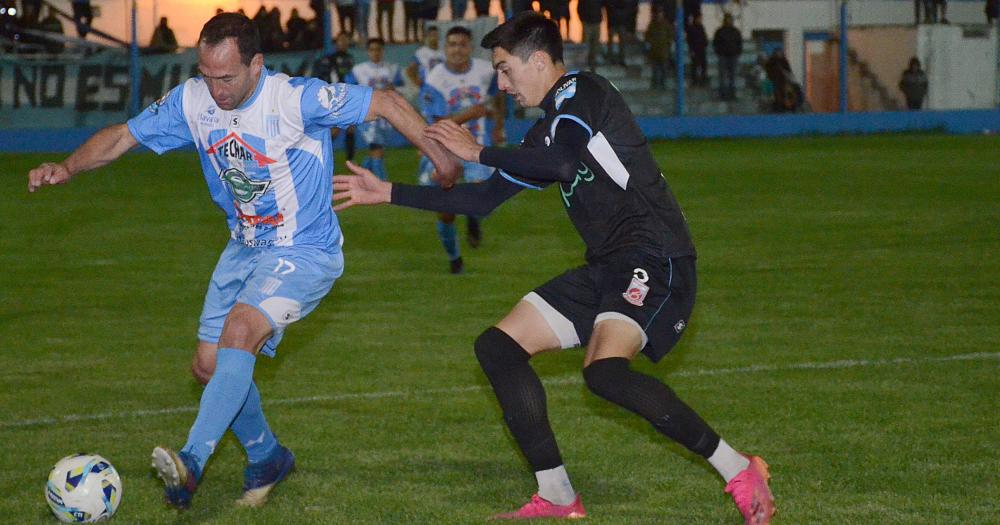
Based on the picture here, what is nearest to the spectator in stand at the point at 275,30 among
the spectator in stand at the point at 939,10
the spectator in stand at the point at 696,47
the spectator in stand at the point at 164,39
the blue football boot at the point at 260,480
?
the spectator in stand at the point at 164,39

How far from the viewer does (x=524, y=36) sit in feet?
17.4

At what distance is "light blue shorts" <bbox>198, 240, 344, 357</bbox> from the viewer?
5.60 meters

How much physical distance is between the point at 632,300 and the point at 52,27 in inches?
958

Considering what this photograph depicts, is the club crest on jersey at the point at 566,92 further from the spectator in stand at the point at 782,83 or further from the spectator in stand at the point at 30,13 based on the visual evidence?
the spectator in stand at the point at 782,83

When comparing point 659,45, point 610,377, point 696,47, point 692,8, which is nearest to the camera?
point 610,377

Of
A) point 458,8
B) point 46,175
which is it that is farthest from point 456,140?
point 458,8

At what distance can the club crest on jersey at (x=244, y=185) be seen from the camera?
227 inches

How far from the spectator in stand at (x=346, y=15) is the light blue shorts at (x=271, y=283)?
23587 millimetres

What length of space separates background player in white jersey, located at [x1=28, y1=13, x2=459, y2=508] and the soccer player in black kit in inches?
11.1

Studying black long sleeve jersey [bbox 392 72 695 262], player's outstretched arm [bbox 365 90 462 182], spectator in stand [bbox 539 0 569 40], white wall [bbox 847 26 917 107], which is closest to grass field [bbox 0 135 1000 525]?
black long sleeve jersey [bbox 392 72 695 262]

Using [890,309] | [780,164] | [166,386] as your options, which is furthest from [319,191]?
[780,164]

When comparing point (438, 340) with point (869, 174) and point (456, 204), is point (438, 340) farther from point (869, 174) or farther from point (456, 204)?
point (869, 174)

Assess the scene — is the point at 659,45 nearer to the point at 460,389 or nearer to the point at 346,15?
the point at 346,15

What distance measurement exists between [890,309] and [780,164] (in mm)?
14308
